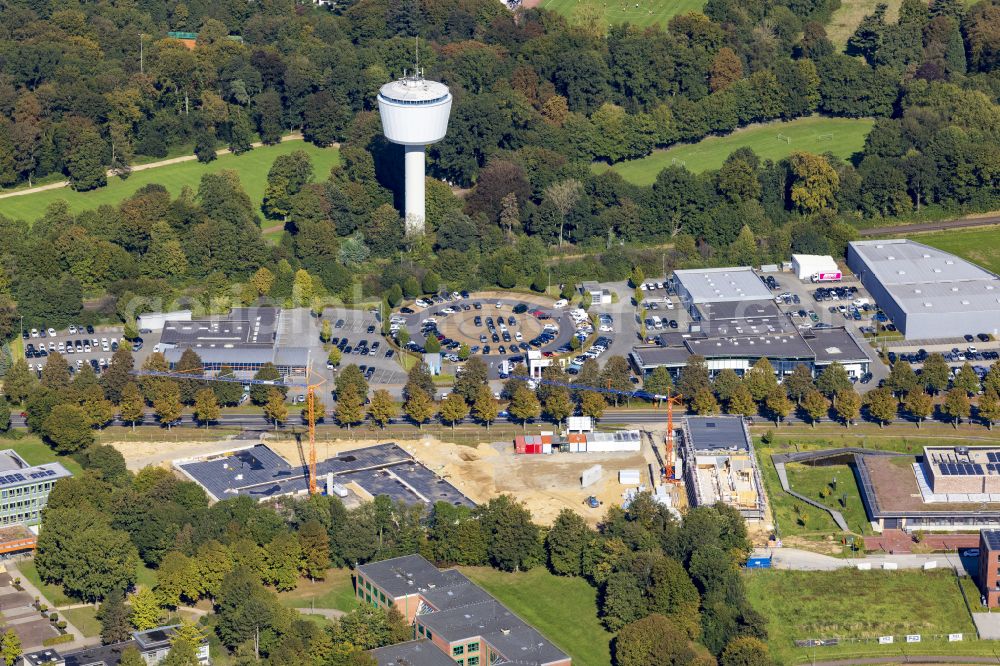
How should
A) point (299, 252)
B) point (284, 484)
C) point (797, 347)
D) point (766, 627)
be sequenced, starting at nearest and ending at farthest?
point (766, 627)
point (284, 484)
point (797, 347)
point (299, 252)

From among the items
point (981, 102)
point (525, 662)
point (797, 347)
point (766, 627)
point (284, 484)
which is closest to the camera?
point (525, 662)

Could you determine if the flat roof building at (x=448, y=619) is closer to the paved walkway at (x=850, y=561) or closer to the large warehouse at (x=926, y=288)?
the paved walkway at (x=850, y=561)

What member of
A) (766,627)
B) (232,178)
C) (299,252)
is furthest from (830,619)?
(232,178)

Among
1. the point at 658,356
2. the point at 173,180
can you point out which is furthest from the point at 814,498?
the point at 173,180

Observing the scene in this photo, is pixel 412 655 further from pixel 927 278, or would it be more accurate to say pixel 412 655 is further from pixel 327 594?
pixel 927 278

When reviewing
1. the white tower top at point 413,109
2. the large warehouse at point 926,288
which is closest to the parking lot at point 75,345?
the white tower top at point 413,109

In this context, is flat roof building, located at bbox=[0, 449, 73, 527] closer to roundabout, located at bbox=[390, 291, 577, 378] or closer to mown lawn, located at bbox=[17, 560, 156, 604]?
mown lawn, located at bbox=[17, 560, 156, 604]

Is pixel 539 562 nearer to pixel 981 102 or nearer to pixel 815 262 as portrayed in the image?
pixel 815 262
